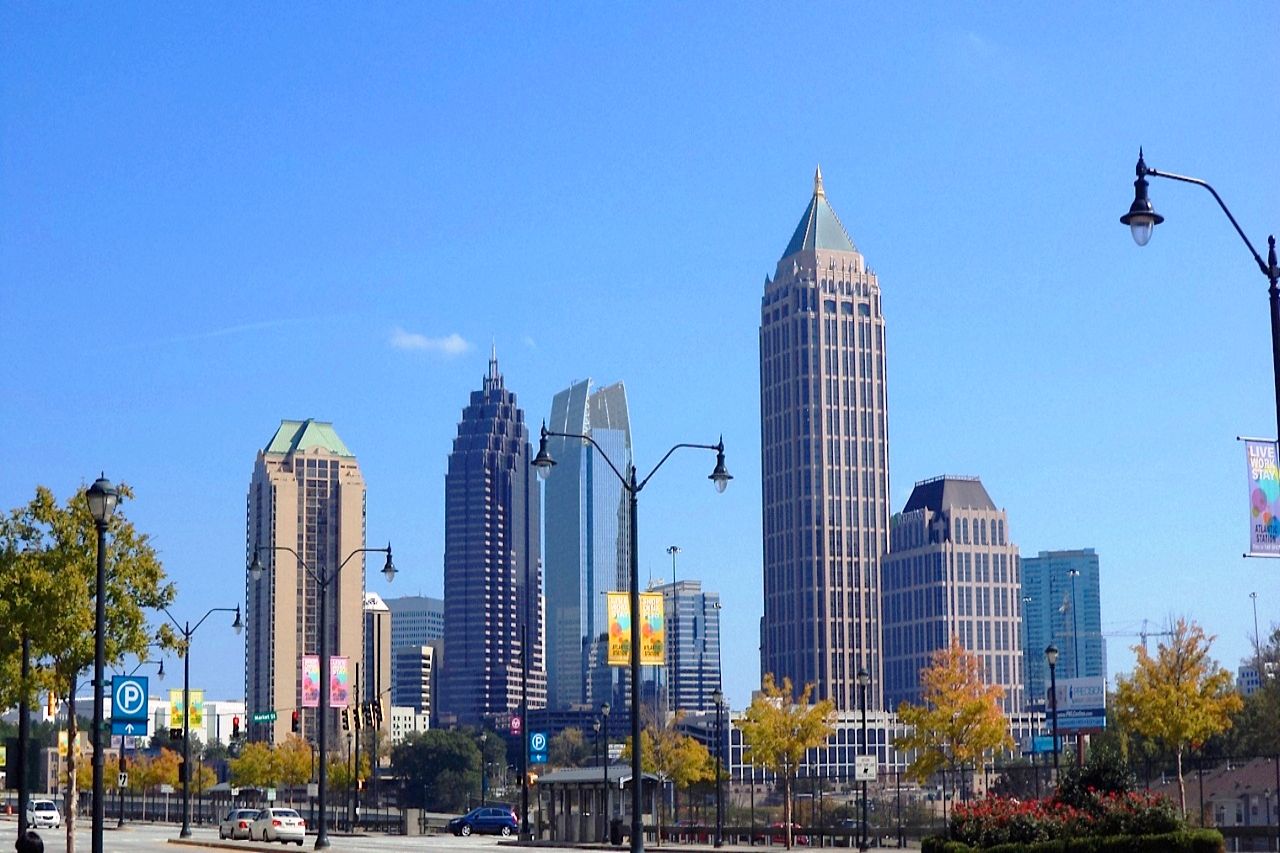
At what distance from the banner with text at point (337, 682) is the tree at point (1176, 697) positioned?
32.0 meters

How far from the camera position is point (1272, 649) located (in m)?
151

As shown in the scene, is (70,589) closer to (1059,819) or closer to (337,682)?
(337,682)

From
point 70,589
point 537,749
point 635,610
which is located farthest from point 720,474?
point 537,749

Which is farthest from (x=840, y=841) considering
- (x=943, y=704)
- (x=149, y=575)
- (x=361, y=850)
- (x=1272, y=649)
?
(x=1272, y=649)

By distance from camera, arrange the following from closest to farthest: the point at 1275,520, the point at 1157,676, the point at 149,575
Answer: the point at 1275,520, the point at 149,575, the point at 1157,676

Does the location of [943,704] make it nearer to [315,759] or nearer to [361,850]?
[361,850]

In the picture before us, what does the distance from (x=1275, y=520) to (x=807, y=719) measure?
66699 mm

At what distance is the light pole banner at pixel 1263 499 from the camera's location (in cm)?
2700

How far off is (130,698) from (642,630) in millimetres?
13720

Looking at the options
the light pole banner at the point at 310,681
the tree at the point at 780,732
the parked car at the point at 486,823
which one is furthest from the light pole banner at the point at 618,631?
the parked car at the point at 486,823

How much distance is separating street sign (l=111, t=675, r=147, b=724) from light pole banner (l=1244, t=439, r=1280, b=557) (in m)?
30.1

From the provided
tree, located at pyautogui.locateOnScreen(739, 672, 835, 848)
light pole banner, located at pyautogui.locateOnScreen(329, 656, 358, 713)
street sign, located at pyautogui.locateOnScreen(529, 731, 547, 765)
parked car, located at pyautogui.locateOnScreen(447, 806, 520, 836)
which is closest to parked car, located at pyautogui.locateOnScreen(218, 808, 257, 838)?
light pole banner, located at pyautogui.locateOnScreen(329, 656, 358, 713)

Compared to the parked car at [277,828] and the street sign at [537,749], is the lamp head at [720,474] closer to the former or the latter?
the parked car at [277,828]

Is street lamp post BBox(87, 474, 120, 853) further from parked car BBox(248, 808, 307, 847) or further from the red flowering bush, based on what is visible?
parked car BBox(248, 808, 307, 847)
